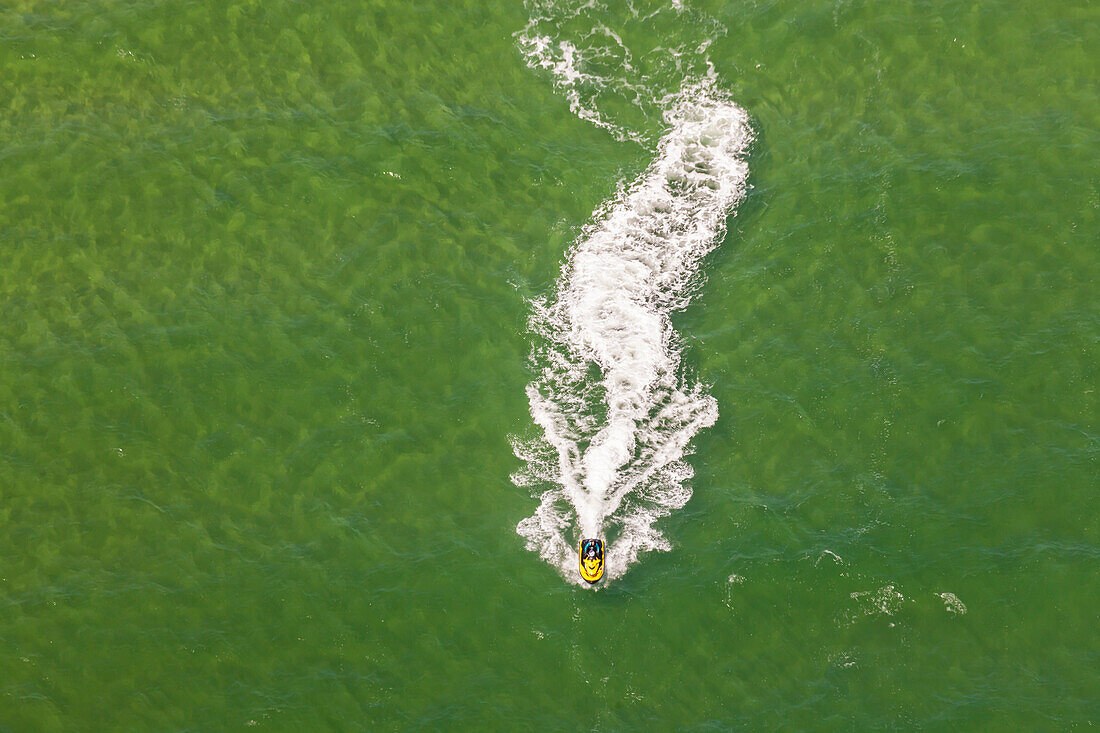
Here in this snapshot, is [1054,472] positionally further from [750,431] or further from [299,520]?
[299,520]

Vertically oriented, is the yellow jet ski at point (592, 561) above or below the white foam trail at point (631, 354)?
below

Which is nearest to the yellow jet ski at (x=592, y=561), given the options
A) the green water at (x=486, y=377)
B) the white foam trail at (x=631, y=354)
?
the white foam trail at (x=631, y=354)

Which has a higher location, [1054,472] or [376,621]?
[1054,472]

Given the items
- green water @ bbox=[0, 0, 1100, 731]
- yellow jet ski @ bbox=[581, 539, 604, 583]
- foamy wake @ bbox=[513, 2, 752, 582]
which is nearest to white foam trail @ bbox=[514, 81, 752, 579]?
foamy wake @ bbox=[513, 2, 752, 582]

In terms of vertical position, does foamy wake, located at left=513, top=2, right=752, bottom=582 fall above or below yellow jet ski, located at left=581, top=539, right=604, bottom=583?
above

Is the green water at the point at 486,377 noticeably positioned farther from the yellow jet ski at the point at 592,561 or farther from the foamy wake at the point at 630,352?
the yellow jet ski at the point at 592,561

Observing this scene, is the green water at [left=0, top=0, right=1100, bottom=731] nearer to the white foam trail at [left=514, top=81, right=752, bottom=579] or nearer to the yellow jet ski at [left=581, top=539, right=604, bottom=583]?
the white foam trail at [left=514, top=81, right=752, bottom=579]

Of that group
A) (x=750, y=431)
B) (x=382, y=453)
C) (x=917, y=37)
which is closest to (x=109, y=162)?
(x=382, y=453)
